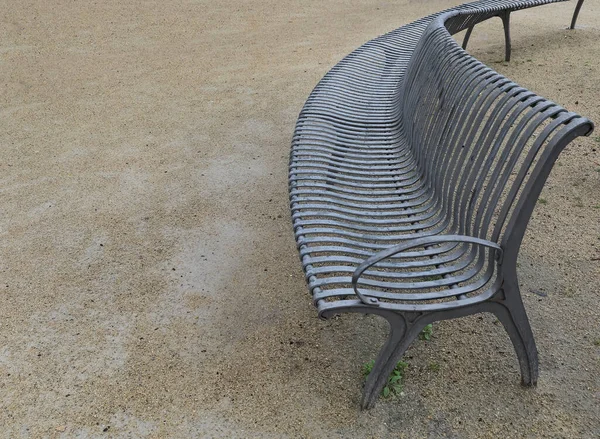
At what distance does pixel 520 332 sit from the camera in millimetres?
2471

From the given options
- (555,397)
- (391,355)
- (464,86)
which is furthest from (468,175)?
(555,397)

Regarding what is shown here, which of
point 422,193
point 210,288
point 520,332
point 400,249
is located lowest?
point 210,288

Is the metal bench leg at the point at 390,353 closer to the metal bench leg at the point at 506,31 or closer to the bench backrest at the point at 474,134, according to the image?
the bench backrest at the point at 474,134

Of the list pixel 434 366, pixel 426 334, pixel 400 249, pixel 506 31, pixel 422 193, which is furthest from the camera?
pixel 506 31

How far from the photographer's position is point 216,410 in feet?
8.39

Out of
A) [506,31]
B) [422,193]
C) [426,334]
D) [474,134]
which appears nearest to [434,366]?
[426,334]

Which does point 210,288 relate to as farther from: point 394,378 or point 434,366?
point 434,366

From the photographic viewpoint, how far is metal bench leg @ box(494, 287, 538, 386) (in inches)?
93.8

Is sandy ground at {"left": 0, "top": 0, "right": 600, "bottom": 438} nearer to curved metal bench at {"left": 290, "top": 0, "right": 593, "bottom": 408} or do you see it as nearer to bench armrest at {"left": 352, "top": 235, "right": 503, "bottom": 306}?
curved metal bench at {"left": 290, "top": 0, "right": 593, "bottom": 408}

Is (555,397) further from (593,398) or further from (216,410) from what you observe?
(216,410)

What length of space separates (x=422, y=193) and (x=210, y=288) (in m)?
1.28

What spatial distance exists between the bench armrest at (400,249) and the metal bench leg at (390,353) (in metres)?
0.17

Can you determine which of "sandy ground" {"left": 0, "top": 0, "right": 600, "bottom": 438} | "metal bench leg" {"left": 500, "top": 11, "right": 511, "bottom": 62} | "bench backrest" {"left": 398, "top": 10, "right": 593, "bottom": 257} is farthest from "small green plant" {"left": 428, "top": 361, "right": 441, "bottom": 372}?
"metal bench leg" {"left": 500, "top": 11, "right": 511, "bottom": 62}

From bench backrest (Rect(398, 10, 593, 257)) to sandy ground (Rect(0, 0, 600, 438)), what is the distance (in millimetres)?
718
